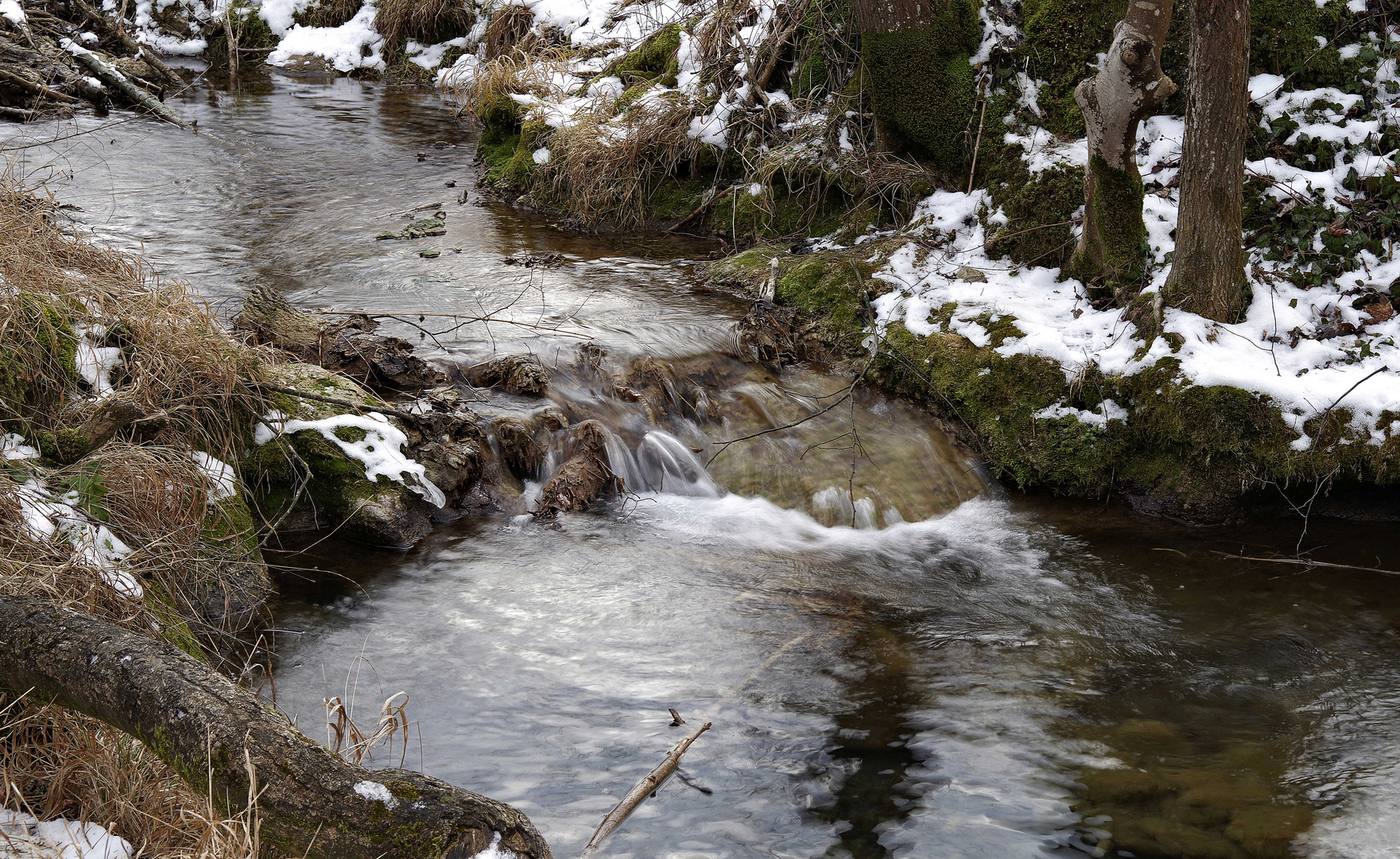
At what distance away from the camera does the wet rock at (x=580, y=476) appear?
5.83m

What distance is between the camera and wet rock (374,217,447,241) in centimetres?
905

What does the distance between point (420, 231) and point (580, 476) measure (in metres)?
4.31

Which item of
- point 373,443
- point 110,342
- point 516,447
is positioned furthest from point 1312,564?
point 110,342

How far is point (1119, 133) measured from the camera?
20.7ft

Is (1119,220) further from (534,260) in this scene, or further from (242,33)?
(242,33)

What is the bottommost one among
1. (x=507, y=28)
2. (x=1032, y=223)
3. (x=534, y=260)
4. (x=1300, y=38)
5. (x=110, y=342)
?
(x=110, y=342)

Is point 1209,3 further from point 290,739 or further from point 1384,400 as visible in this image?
point 290,739

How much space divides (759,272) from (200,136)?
7.29m

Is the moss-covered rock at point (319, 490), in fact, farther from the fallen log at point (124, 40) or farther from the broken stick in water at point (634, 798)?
the fallen log at point (124, 40)

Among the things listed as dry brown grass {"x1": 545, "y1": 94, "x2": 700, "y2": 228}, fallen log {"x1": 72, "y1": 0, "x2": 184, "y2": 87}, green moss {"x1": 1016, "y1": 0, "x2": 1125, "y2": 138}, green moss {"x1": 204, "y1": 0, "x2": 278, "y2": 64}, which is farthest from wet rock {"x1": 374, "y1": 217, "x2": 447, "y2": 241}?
green moss {"x1": 204, "y1": 0, "x2": 278, "y2": 64}

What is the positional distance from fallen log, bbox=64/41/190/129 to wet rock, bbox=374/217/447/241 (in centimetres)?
409

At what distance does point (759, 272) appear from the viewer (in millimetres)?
8117

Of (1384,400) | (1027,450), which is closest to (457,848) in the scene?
(1027,450)

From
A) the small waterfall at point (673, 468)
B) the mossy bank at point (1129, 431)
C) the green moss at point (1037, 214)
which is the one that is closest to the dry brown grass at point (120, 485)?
the small waterfall at point (673, 468)
